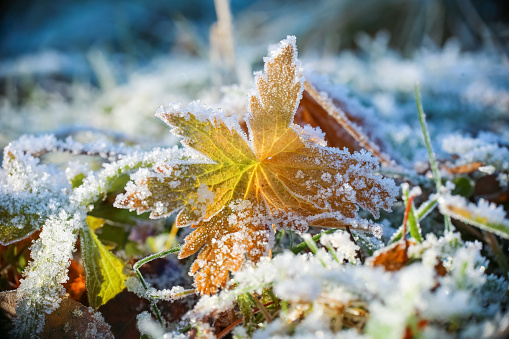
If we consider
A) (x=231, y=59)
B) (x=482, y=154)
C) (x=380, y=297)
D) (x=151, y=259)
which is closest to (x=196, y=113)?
(x=151, y=259)

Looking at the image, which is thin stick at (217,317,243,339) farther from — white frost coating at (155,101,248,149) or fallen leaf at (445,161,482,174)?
fallen leaf at (445,161,482,174)

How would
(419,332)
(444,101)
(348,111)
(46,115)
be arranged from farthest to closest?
(46,115) < (444,101) < (348,111) < (419,332)

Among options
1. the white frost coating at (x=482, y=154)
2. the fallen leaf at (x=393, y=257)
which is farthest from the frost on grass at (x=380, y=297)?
the white frost coating at (x=482, y=154)

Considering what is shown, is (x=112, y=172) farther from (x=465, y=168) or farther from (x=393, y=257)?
(x=465, y=168)

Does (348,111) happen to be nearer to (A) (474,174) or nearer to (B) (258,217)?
(A) (474,174)

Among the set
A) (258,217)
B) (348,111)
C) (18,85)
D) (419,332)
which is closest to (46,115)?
(18,85)

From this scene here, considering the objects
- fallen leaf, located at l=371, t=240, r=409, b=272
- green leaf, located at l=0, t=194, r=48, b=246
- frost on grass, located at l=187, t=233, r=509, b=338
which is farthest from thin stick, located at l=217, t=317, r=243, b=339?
green leaf, located at l=0, t=194, r=48, b=246
